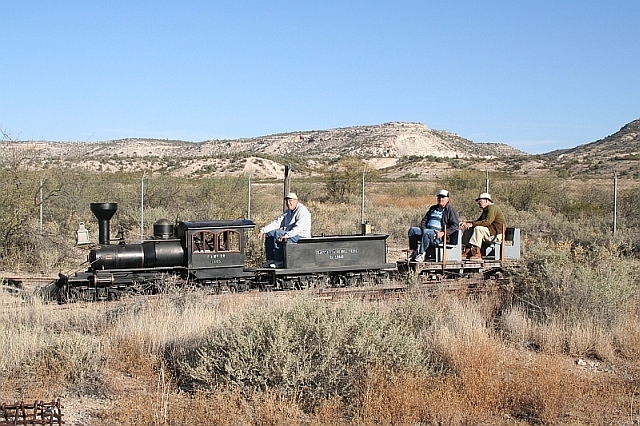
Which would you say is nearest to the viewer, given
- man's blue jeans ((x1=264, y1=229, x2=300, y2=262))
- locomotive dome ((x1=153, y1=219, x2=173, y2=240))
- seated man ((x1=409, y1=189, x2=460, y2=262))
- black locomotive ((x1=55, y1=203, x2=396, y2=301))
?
black locomotive ((x1=55, y1=203, x2=396, y2=301))

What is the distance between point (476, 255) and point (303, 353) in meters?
8.59

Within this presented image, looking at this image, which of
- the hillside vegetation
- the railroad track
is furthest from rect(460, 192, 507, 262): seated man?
the hillside vegetation

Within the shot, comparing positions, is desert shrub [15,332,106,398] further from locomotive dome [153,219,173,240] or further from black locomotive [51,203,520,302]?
locomotive dome [153,219,173,240]

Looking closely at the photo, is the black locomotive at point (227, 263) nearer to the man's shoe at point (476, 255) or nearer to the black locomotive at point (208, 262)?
the black locomotive at point (208, 262)

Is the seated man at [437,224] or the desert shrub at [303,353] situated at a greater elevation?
the seated man at [437,224]

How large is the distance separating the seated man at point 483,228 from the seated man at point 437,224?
0.26 m

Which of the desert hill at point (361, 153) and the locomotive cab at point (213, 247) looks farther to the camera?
the desert hill at point (361, 153)

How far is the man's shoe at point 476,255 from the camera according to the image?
575 inches

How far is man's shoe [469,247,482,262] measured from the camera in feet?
48.0

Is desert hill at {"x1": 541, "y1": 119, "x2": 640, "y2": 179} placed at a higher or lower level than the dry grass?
higher

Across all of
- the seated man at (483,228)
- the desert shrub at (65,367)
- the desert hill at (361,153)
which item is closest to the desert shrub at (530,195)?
the seated man at (483,228)

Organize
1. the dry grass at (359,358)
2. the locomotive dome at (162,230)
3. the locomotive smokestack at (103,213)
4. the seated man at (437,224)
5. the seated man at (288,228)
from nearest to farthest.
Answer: the dry grass at (359,358), the locomotive smokestack at (103,213), the locomotive dome at (162,230), the seated man at (288,228), the seated man at (437,224)

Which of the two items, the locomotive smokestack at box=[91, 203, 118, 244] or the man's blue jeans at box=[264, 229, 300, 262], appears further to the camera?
the man's blue jeans at box=[264, 229, 300, 262]

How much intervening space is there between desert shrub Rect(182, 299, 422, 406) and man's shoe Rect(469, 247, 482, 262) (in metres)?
7.31
